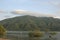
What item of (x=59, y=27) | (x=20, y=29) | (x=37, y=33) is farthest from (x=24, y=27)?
(x=37, y=33)

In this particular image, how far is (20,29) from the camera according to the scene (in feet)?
650

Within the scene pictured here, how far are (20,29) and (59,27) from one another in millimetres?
38828

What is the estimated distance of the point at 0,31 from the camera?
79.4 m

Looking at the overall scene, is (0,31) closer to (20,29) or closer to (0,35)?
(0,35)

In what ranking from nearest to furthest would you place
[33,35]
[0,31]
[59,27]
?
[0,31], [33,35], [59,27]

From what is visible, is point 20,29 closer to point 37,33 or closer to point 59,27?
point 59,27

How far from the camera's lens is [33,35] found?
3418 inches

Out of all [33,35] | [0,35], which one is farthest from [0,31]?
[33,35]

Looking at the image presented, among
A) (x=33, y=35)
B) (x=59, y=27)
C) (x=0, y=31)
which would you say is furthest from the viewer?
(x=59, y=27)

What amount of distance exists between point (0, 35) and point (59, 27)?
112972 mm

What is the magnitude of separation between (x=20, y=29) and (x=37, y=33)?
110121 millimetres

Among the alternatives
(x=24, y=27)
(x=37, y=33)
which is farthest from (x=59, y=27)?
(x=37, y=33)

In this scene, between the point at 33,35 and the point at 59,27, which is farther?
the point at 59,27

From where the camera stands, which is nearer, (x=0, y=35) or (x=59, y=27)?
(x=0, y=35)
